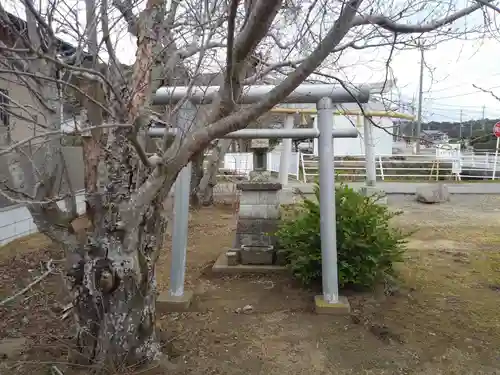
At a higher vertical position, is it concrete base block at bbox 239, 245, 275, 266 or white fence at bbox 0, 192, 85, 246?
white fence at bbox 0, 192, 85, 246

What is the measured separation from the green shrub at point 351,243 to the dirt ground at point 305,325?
0.71ft

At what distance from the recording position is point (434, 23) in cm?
260

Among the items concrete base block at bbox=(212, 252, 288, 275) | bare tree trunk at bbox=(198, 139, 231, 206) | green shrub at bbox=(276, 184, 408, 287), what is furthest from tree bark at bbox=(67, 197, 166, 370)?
bare tree trunk at bbox=(198, 139, 231, 206)

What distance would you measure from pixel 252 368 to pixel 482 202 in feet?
35.7

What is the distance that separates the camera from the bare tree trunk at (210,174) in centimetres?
1034

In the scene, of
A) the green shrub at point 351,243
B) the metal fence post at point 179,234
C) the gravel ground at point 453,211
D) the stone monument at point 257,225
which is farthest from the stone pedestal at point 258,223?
the gravel ground at point 453,211

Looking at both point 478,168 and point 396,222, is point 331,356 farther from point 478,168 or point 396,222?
point 478,168

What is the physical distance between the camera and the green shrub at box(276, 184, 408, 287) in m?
4.39

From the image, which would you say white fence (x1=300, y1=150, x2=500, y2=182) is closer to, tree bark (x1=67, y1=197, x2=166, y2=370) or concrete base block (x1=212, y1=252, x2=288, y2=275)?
concrete base block (x1=212, y1=252, x2=288, y2=275)

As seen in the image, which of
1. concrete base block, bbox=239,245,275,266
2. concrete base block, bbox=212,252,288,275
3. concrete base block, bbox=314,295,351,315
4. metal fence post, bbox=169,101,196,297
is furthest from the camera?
concrete base block, bbox=239,245,275,266

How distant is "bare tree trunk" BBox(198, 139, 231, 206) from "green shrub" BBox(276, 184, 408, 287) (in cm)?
568

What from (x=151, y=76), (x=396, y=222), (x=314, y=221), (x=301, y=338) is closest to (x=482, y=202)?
(x=396, y=222)

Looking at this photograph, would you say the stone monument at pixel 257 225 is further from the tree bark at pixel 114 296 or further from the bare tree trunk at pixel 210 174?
the bare tree trunk at pixel 210 174

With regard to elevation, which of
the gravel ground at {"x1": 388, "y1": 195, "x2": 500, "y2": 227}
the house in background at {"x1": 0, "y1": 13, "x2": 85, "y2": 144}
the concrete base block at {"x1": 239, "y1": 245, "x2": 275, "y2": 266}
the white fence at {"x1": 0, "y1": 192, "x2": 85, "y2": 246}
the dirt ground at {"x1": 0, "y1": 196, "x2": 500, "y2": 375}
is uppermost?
the house in background at {"x1": 0, "y1": 13, "x2": 85, "y2": 144}
